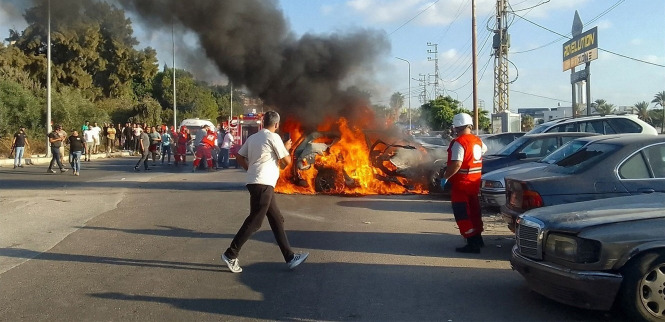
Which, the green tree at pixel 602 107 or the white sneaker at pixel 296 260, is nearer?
the white sneaker at pixel 296 260

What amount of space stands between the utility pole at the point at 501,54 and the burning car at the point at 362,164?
27.4 m

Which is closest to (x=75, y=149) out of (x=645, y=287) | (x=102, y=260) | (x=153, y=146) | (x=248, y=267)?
(x=153, y=146)

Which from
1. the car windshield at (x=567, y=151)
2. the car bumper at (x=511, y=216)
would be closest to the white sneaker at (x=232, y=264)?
the car bumper at (x=511, y=216)

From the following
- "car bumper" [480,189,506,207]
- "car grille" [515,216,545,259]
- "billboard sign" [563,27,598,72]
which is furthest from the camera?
"billboard sign" [563,27,598,72]

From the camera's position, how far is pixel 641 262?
4.72 metres

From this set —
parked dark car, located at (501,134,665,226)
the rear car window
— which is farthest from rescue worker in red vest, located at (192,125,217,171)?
parked dark car, located at (501,134,665,226)

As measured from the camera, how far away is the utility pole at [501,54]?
127 feet

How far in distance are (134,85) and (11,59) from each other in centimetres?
2592

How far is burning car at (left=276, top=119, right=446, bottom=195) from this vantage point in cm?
1377

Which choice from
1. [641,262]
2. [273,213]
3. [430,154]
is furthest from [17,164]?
[641,262]

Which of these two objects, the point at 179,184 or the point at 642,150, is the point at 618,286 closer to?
the point at 642,150

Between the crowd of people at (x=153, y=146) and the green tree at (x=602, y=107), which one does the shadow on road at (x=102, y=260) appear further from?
the green tree at (x=602, y=107)

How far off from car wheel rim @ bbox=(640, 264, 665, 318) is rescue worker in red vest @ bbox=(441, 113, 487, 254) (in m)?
2.87

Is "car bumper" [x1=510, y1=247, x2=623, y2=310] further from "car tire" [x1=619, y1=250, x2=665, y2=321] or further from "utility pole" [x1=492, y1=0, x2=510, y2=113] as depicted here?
"utility pole" [x1=492, y1=0, x2=510, y2=113]
